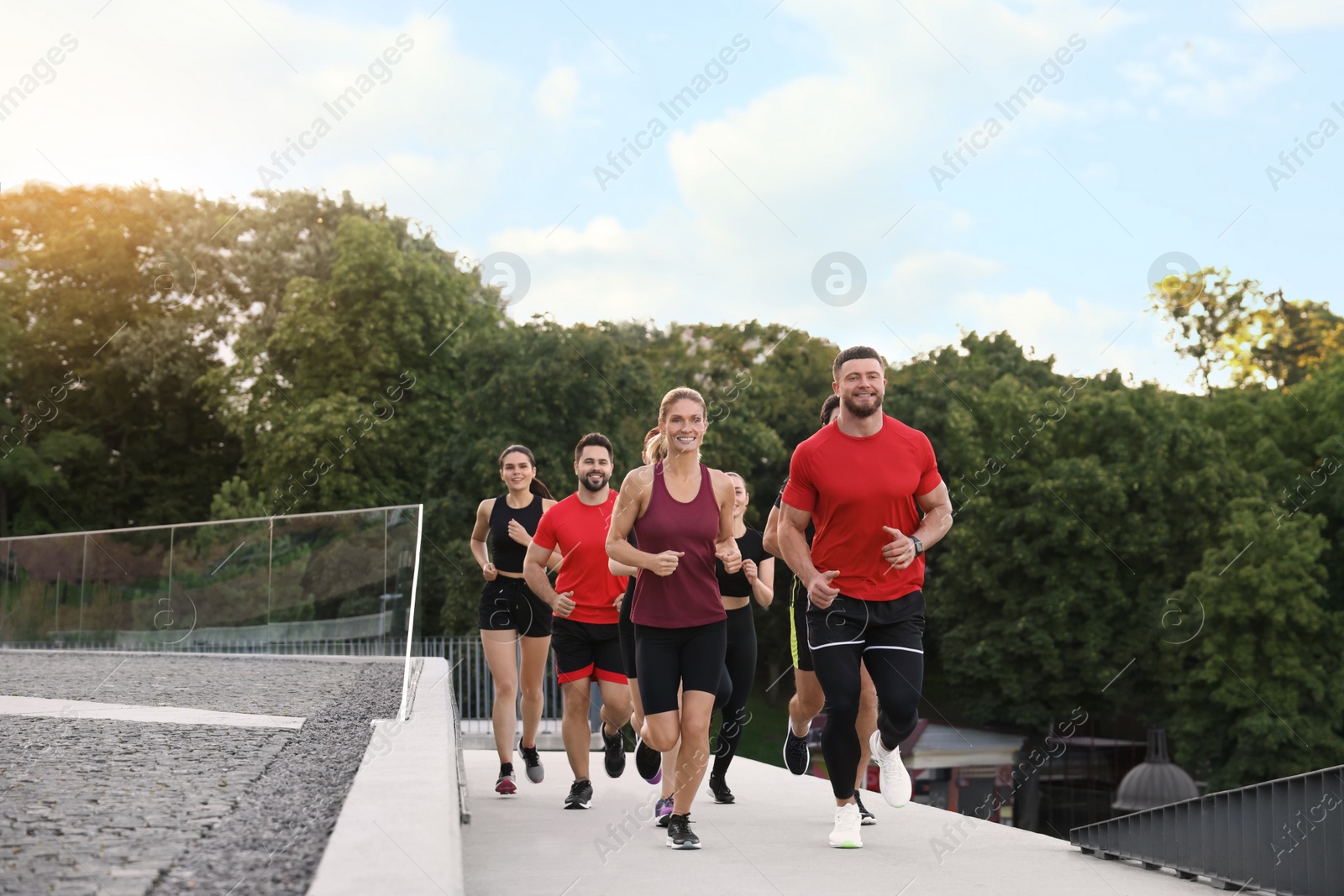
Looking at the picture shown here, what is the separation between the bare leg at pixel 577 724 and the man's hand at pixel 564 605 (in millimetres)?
499

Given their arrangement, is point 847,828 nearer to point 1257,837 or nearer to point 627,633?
point 627,633

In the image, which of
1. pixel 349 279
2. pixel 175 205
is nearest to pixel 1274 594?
pixel 349 279

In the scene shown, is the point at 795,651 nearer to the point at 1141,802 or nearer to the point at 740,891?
the point at 740,891

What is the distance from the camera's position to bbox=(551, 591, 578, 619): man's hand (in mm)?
7832

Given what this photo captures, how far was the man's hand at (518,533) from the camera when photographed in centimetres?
901

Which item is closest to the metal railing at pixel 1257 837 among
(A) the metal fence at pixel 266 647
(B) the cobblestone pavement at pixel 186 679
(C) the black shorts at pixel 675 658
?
(C) the black shorts at pixel 675 658

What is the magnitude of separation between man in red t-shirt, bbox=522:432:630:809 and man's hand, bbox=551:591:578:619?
0.09 meters

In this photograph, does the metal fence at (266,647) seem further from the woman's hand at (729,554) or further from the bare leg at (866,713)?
the woman's hand at (729,554)

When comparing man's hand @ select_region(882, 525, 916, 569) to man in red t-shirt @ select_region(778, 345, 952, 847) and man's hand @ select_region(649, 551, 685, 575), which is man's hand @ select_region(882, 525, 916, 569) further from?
man's hand @ select_region(649, 551, 685, 575)

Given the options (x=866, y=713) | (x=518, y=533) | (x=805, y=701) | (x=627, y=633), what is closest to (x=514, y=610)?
(x=518, y=533)

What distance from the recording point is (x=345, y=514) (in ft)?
44.1

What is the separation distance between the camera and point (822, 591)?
627 centimetres

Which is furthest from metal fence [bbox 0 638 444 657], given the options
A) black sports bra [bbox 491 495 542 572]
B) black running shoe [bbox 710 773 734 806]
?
black running shoe [bbox 710 773 734 806]

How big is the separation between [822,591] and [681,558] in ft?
2.19
